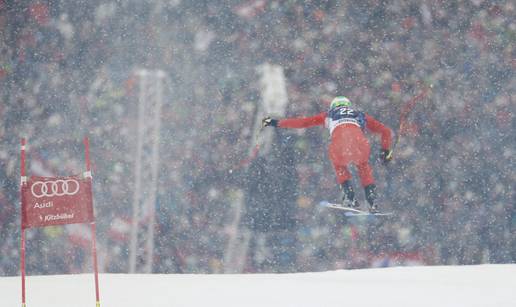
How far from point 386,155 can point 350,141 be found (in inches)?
10.7

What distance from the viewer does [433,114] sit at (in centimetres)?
396

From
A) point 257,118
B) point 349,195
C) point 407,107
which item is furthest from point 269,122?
point 407,107

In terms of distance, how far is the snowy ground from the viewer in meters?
3.33

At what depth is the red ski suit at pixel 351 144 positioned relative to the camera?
3.87m

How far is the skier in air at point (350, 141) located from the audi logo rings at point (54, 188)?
144cm

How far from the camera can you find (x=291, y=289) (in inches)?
142

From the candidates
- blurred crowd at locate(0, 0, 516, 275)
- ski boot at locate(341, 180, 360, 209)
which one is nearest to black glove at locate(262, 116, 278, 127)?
blurred crowd at locate(0, 0, 516, 275)

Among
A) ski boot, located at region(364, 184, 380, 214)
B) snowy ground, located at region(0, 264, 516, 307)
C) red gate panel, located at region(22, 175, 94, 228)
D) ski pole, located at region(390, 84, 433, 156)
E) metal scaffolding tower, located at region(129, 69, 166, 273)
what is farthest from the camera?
metal scaffolding tower, located at region(129, 69, 166, 273)

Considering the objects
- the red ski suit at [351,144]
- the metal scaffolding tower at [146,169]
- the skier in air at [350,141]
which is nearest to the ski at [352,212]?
the skier in air at [350,141]

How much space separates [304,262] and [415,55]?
65.6 inches

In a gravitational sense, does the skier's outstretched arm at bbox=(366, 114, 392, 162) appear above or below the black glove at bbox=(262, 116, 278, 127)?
below

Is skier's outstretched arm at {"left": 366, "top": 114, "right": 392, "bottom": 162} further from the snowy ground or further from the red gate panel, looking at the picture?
the red gate panel

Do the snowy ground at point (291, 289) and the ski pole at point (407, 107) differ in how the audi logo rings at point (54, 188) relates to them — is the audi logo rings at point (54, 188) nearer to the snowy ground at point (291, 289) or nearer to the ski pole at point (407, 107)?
the snowy ground at point (291, 289)

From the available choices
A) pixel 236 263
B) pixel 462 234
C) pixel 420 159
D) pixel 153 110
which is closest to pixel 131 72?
pixel 153 110
